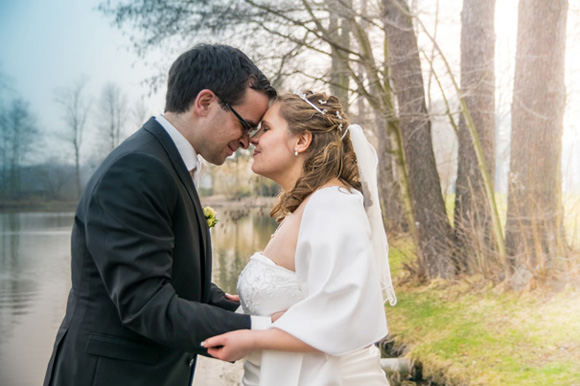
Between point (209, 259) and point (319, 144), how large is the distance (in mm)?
634

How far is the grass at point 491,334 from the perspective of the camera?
4641mm

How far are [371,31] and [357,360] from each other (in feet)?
22.9

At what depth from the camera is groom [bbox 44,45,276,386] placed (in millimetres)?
1654

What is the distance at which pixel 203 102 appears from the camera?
2.00 metres

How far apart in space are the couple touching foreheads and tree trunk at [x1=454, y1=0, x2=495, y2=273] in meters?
4.86

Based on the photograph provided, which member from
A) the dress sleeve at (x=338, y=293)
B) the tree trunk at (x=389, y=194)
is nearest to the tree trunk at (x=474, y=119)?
the tree trunk at (x=389, y=194)

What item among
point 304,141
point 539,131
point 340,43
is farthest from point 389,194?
point 304,141

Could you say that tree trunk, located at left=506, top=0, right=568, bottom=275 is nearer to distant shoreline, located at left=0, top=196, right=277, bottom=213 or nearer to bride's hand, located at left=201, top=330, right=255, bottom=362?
distant shoreline, located at left=0, top=196, right=277, bottom=213

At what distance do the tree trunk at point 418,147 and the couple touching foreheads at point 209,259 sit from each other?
4896 millimetres

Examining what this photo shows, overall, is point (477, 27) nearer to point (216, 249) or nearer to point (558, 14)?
point (558, 14)

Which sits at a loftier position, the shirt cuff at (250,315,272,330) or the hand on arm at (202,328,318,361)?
the shirt cuff at (250,315,272,330)

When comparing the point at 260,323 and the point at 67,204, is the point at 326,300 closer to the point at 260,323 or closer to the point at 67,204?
the point at 260,323

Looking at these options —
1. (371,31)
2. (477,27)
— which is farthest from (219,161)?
(371,31)

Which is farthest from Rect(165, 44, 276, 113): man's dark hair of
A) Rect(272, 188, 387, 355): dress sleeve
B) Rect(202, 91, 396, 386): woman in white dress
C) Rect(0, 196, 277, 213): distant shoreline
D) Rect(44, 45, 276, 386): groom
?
Rect(0, 196, 277, 213): distant shoreline
